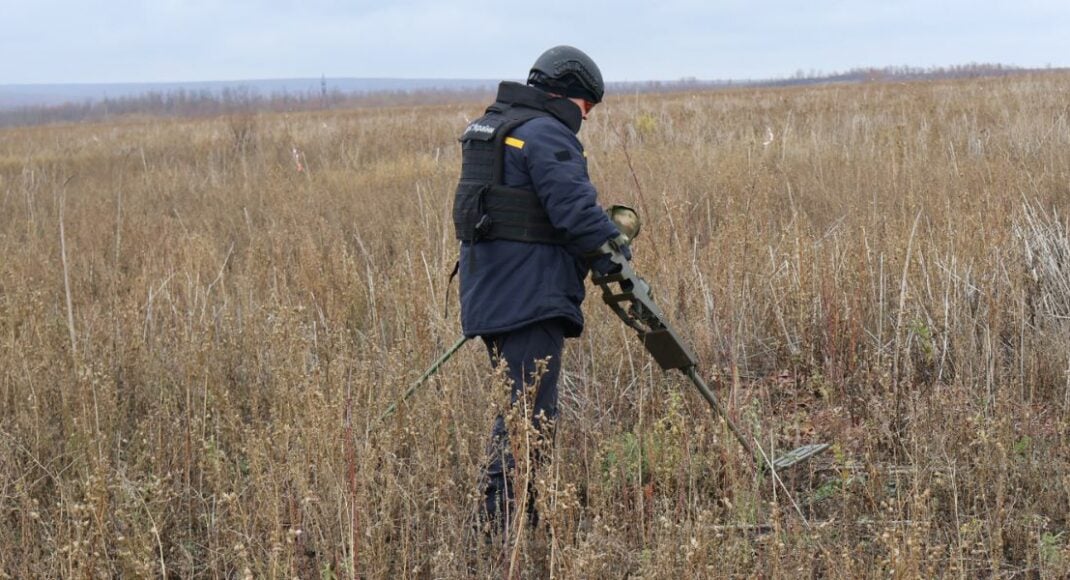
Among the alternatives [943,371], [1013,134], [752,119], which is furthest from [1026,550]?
[752,119]

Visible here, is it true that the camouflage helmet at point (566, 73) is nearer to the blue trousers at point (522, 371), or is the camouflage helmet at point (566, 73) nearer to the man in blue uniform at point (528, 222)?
the man in blue uniform at point (528, 222)

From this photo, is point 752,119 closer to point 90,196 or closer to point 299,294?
point 90,196

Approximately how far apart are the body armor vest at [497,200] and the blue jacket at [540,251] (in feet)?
0.09

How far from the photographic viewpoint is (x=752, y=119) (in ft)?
47.0

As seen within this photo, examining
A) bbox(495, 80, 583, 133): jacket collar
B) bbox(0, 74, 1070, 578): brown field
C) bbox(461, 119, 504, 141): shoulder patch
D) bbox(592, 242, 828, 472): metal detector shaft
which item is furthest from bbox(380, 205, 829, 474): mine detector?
bbox(461, 119, 504, 141): shoulder patch

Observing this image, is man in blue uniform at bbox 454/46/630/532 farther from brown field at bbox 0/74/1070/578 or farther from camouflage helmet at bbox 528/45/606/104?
brown field at bbox 0/74/1070/578

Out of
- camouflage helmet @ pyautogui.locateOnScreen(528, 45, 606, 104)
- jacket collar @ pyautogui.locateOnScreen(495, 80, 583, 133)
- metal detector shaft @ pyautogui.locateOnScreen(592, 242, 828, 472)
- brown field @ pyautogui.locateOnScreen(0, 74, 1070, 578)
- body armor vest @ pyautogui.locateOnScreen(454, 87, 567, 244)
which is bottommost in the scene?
brown field @ pyautogui.locateOnScreen(0, 74, 1070, 578)

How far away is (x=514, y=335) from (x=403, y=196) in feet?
19.9

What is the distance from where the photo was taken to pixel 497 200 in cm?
324

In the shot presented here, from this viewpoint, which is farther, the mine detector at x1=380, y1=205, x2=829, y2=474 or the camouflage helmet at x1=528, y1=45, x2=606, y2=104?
the camouflage helmet at x1=528, y1=45, x2=606, y2=104

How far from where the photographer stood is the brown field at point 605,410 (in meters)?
2.95

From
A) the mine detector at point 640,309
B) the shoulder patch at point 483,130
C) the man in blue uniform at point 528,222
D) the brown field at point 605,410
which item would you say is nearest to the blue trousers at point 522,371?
the man in blue uniform at point 528,222

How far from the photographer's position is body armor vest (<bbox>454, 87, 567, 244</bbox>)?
3225 mm

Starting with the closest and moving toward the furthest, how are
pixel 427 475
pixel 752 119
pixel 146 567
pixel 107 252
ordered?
pixel 146 567 → pixel 427 475 → pixel 107 252 → pixel 752 119
